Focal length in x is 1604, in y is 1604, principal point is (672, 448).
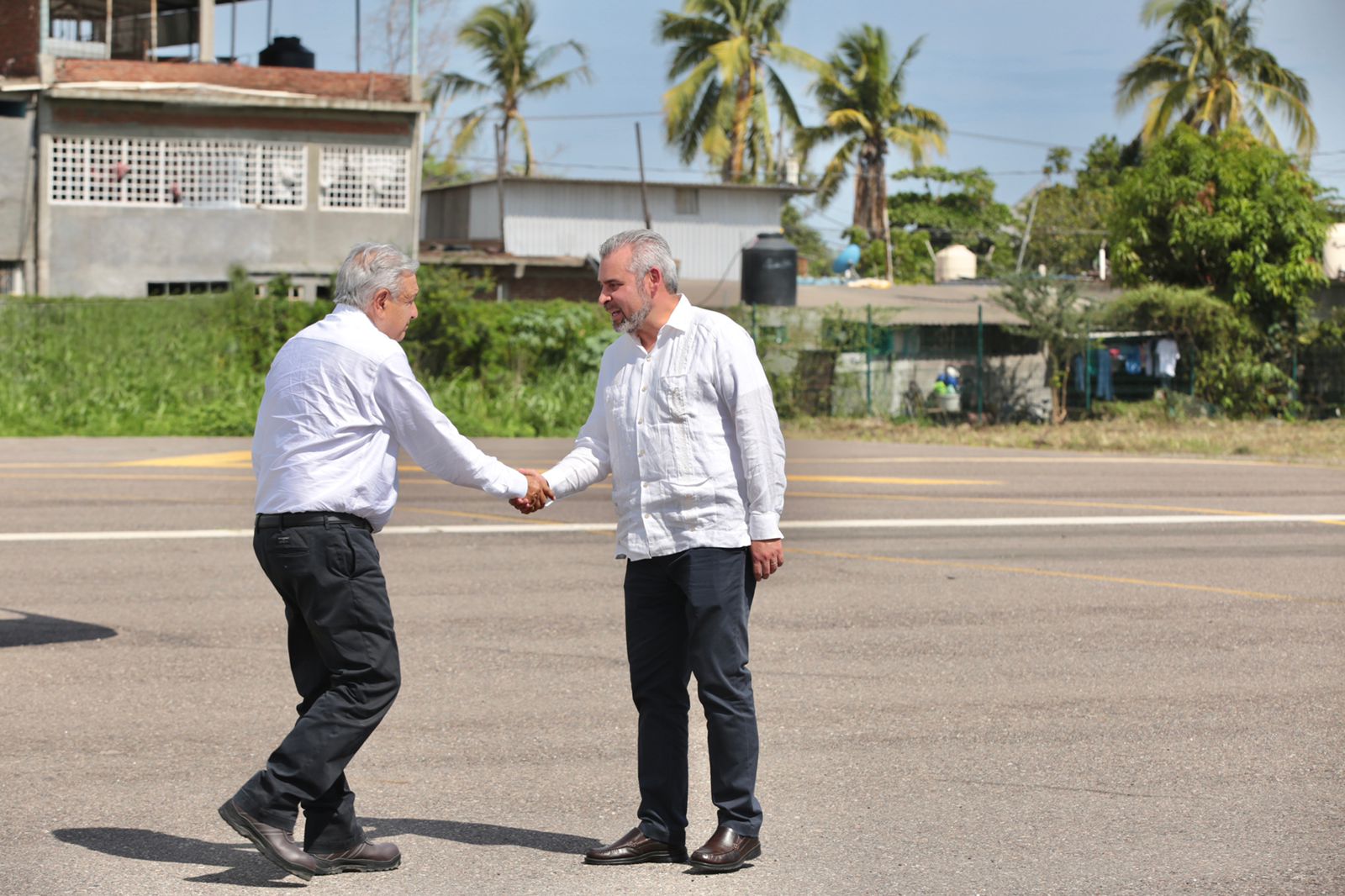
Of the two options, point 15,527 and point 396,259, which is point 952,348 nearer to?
point 15,527

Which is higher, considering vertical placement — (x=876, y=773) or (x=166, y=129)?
(x=166, y=129)

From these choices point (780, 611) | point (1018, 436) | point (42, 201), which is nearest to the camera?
point (780, 611)

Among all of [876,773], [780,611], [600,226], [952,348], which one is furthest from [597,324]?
[876,773]

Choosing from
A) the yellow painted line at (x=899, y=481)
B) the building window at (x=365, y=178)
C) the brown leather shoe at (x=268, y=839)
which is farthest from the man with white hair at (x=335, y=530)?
the building window at (x=365, y=178)

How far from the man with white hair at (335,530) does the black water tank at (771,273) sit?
1022 inches

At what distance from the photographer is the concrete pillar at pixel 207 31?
35506 millimetres

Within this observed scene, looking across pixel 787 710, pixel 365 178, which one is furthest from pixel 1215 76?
pixel 787 710

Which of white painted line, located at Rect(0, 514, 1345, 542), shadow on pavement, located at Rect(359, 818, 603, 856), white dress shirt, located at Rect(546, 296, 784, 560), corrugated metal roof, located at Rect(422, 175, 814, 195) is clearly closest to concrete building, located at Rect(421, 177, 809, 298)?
corrugated metal roof, located at Rect(422, 175, 814, 195)

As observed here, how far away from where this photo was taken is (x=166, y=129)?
3316cm

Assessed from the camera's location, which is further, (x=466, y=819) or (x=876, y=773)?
(x=876, y=773)

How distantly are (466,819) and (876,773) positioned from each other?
154 centimetres

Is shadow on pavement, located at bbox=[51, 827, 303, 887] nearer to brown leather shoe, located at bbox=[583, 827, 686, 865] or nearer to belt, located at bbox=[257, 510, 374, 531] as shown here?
brown leather shoe, located at bbox=[583, 827, 686, 865]

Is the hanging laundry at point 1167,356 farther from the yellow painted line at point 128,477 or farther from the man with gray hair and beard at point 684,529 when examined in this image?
the man with gray hair and beard at point 684,529

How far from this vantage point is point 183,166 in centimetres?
3325
